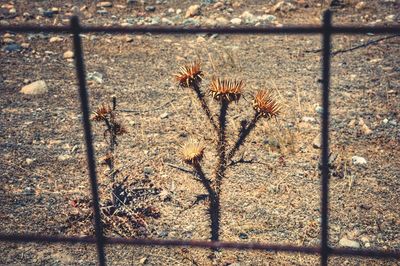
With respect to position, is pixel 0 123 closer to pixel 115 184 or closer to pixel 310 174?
pixel 115 184

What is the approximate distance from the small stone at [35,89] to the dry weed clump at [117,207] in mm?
1322

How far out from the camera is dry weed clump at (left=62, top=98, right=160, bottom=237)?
2332 mm

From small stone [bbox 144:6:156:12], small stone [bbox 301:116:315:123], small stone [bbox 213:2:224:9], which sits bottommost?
small stone [bbox 301:116:315:123]

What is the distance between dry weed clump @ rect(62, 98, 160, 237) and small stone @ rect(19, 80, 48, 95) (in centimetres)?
132

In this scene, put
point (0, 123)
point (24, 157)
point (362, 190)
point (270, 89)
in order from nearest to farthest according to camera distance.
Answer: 1. point (362, 190)
2. point (24, 157)
3. point (0, 123)
4. point (270, 89)

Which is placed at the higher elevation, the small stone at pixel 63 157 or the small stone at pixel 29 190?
the small stone at pixel 63 157

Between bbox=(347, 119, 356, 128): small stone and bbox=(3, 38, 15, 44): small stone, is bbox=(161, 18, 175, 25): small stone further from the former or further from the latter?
bbox=(347, 119, 356, 128): small stone

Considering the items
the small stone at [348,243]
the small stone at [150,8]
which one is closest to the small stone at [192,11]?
the small stone at [150,8]

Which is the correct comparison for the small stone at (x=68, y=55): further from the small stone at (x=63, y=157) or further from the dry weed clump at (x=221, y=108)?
the dry weed clump at (x=221, y=108)

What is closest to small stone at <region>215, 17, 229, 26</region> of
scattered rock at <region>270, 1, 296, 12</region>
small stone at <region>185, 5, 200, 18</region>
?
small stone at <region>185, 5, 200, 18</region>

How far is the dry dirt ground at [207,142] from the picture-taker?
7.61 feet

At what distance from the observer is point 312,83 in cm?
358

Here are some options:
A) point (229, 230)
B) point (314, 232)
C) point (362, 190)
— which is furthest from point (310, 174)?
point (229, 230)

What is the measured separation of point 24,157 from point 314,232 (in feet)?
5.62
